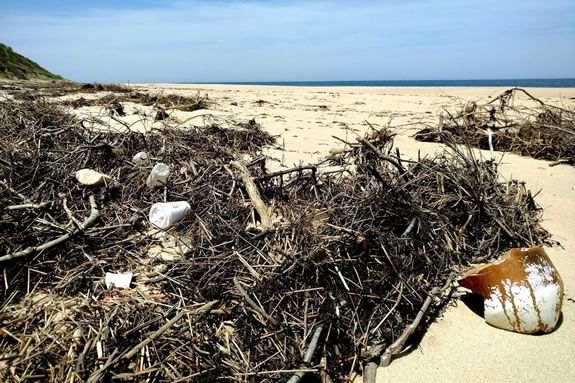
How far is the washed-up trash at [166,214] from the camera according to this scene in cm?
271

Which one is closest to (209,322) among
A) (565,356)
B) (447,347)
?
(447,347)

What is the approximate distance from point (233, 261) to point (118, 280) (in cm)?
63

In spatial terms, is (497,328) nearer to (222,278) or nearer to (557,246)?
(557,246)

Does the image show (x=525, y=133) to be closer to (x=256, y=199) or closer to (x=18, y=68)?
(x=256, y=199)

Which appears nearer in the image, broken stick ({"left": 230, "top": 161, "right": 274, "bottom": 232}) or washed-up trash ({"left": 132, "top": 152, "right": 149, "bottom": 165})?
broken stick ({"left": 230, "top": 161, "right": 274, "bottom": 232})

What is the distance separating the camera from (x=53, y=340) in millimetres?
1754

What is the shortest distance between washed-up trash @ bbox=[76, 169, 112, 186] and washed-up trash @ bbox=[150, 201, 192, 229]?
56cm

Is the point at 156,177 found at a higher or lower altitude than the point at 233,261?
higher

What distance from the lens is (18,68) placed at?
61.0ft

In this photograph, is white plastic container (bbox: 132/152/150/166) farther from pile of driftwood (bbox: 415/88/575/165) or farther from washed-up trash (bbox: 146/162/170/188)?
pile of driftwood (bbox: 415/88/575/165)

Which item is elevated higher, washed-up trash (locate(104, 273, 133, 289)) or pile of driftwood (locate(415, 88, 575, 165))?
pile of driftwood (locate(415, 88, 575, 165))

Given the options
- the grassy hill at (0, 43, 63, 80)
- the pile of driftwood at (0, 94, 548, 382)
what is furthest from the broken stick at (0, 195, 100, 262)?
the grassy hill at (0, 43, 63, 80)

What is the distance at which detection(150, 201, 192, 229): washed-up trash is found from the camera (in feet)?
8.87

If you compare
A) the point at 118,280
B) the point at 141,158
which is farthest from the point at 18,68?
the point at 118,280
